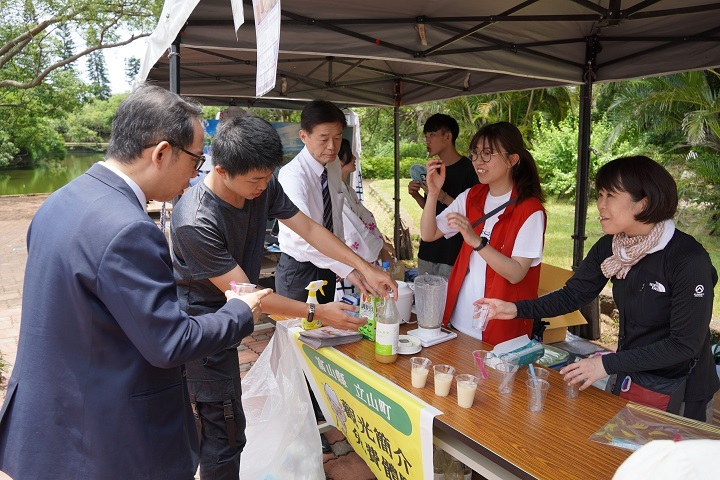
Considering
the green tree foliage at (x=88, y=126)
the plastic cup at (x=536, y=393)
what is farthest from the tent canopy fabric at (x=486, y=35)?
the green tree foliage at (x=88, y=126)

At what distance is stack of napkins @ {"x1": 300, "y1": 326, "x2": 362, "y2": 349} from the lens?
2211 mm

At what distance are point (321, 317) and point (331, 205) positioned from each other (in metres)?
1.03

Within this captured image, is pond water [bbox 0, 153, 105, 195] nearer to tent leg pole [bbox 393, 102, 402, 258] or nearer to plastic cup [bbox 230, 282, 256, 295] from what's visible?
tent leg pole [bbox 393, 102, 402, 258]

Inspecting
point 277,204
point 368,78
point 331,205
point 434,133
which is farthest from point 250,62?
point 277,204

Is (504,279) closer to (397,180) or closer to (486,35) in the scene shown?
(486,35)

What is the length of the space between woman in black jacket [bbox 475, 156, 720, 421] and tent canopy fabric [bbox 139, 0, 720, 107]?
1.49m

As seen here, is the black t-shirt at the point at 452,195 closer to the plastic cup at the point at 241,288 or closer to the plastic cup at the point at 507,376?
the plastic cup at the point at 507,376

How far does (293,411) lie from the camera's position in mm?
2436

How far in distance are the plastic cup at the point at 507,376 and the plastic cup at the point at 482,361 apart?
12cm

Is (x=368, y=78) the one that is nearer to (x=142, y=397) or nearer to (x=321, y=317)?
(x=321, y=317)

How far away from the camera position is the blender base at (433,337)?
7.32 ft

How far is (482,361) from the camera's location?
1994mm

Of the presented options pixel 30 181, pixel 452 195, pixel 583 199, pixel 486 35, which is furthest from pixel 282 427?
pixel 30 181

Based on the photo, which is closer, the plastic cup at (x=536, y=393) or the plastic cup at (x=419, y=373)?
the plastic cup at (x=536, y=393)
